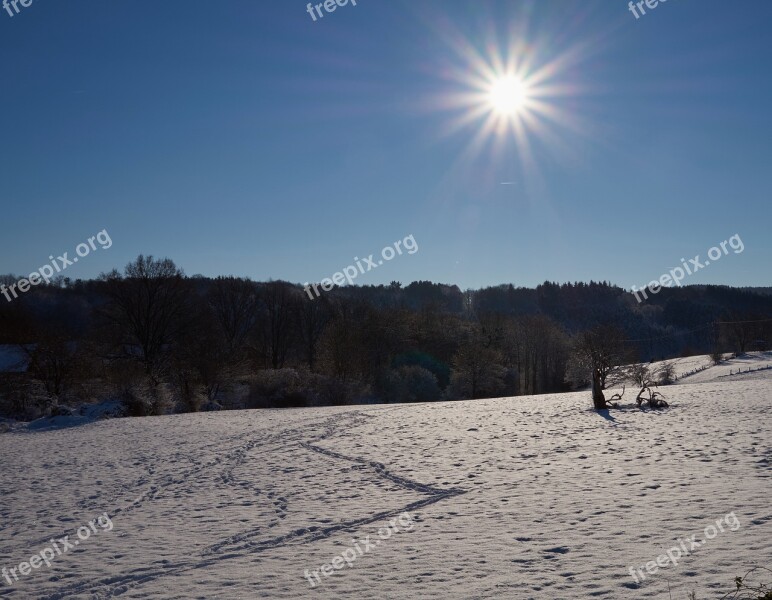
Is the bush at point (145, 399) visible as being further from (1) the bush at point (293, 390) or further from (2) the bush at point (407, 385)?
(2) the bush at point (407, 385)

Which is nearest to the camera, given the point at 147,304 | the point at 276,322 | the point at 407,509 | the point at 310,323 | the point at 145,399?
the point at 407,509

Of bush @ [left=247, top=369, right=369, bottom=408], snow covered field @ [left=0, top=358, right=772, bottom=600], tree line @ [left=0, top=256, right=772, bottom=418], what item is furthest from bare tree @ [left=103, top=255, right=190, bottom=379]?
snow covered field @ [left=0, top=358, right=772, bottom=600]

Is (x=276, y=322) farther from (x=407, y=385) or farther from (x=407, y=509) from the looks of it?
(x=407, y=509)

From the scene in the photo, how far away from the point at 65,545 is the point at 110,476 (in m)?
6.91

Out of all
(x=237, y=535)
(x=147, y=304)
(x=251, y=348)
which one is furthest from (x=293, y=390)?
(x=237, y=535)

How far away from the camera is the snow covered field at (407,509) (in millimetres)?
7926

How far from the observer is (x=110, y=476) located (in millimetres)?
16891

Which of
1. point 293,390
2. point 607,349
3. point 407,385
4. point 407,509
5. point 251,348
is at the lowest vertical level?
point 407,509

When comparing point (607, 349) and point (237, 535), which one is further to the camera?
point (607, 349)

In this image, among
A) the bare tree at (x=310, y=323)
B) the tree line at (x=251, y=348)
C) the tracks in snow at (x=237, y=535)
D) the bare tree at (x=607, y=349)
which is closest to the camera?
the tracks in snow at (x=237, y=535)

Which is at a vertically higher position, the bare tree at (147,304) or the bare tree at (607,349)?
the bare tree at (147,304)

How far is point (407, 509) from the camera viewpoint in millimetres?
11711

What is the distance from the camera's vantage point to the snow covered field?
7.93 metres

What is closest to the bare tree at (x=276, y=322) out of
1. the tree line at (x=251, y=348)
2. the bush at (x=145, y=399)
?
the tree line at (x=251, y=348)
